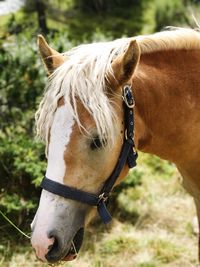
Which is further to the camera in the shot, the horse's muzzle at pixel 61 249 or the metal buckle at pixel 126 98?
the metal buckle at pixel 126 98

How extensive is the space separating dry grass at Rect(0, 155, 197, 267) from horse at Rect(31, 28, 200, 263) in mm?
1374

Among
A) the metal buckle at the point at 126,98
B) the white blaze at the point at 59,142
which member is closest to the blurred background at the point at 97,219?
the white blaze at the point at 59,142

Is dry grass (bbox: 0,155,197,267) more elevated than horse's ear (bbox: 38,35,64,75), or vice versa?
horse's ear (bbox: 38,35,64,75)

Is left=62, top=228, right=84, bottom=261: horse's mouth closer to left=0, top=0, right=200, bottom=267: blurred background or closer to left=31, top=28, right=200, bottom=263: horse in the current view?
left=31, top=28, right=200, bottom=263: horse

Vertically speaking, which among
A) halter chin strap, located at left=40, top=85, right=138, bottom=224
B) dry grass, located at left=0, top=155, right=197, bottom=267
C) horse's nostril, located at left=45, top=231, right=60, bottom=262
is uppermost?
halter chin strap, located at left=40, top=85, right=138, bottom=224

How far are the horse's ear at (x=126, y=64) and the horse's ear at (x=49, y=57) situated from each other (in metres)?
0.35

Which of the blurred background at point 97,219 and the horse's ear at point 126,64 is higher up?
the horse's ear at point 126,64

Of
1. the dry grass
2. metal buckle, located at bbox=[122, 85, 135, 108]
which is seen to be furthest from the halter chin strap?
the dry grass

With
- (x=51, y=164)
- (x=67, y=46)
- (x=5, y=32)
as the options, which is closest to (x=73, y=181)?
(x=51, y=164)

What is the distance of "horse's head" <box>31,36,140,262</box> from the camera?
199 cm

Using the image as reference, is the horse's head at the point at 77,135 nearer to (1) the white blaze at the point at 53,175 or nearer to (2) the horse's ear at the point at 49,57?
(1) the white blaze at the point at 53,175

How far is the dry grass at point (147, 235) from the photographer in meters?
3.68

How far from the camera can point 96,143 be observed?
80.0 inches

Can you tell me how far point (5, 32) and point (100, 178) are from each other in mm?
3214
